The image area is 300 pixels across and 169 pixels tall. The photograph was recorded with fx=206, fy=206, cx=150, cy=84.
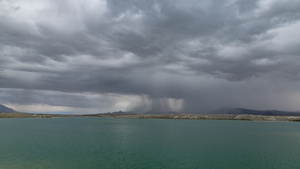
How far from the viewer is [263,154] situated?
6256 cm

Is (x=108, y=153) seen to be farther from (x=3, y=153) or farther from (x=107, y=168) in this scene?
(x=3, y=153)

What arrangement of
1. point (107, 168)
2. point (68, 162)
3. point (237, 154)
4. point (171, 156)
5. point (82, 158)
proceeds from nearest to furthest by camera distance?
point (107, 168) < point (68, 162) < point (82, 158) < point (171, 156) < point (237, 154)

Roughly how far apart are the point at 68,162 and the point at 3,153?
23.8m

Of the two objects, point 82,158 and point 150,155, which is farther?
point 150,155

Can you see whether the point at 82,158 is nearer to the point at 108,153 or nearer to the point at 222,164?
the point at 108,153

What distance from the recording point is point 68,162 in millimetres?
48812

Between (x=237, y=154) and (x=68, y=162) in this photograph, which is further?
(x=237, y=154)

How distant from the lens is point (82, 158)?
5341 cm

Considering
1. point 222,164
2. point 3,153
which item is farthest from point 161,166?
point 3,153

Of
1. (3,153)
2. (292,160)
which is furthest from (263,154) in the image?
(3,153)

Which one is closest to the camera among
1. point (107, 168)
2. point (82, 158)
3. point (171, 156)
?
point (107, 168)

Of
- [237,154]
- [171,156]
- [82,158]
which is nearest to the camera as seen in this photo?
[82,158]

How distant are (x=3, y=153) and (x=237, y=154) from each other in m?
67.5

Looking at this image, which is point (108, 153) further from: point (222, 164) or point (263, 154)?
point (263, 154)
